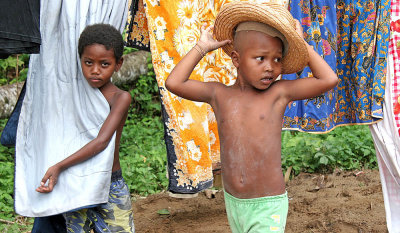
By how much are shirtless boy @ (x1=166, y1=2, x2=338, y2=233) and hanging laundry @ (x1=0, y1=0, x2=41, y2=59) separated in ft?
2.42

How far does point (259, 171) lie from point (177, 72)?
0.62 meters

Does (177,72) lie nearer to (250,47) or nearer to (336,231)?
(250,47)

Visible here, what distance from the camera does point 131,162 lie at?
18.3 feet

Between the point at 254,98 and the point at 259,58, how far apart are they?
0.21m

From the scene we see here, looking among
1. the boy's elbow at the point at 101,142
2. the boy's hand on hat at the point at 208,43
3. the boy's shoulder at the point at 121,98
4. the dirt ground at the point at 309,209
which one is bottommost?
the dirt ground at the point at 309,209

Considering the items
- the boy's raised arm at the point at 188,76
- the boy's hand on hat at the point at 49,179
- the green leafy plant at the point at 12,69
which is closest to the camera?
the boy's raised arm at the point at 188,76

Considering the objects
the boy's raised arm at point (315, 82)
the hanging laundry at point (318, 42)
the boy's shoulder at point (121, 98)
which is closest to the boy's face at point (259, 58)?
the boy's raised arm at point (315, 82)

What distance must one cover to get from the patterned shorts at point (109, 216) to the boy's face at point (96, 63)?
537mm

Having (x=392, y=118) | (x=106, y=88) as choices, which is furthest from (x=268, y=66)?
(x=392, y=118)

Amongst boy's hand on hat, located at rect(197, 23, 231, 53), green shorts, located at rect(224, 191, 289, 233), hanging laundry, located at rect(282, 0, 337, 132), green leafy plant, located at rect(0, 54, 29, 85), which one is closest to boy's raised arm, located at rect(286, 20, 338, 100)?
boy's hand on hat, located at rect(197, 23, 231, 53)

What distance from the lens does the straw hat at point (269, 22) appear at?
2477mm

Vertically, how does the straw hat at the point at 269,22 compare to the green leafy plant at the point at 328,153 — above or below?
above

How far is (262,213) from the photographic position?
2615 mm

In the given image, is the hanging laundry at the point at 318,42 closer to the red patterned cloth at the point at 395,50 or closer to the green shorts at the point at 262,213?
the red patterned cloth at the point at 395,50
